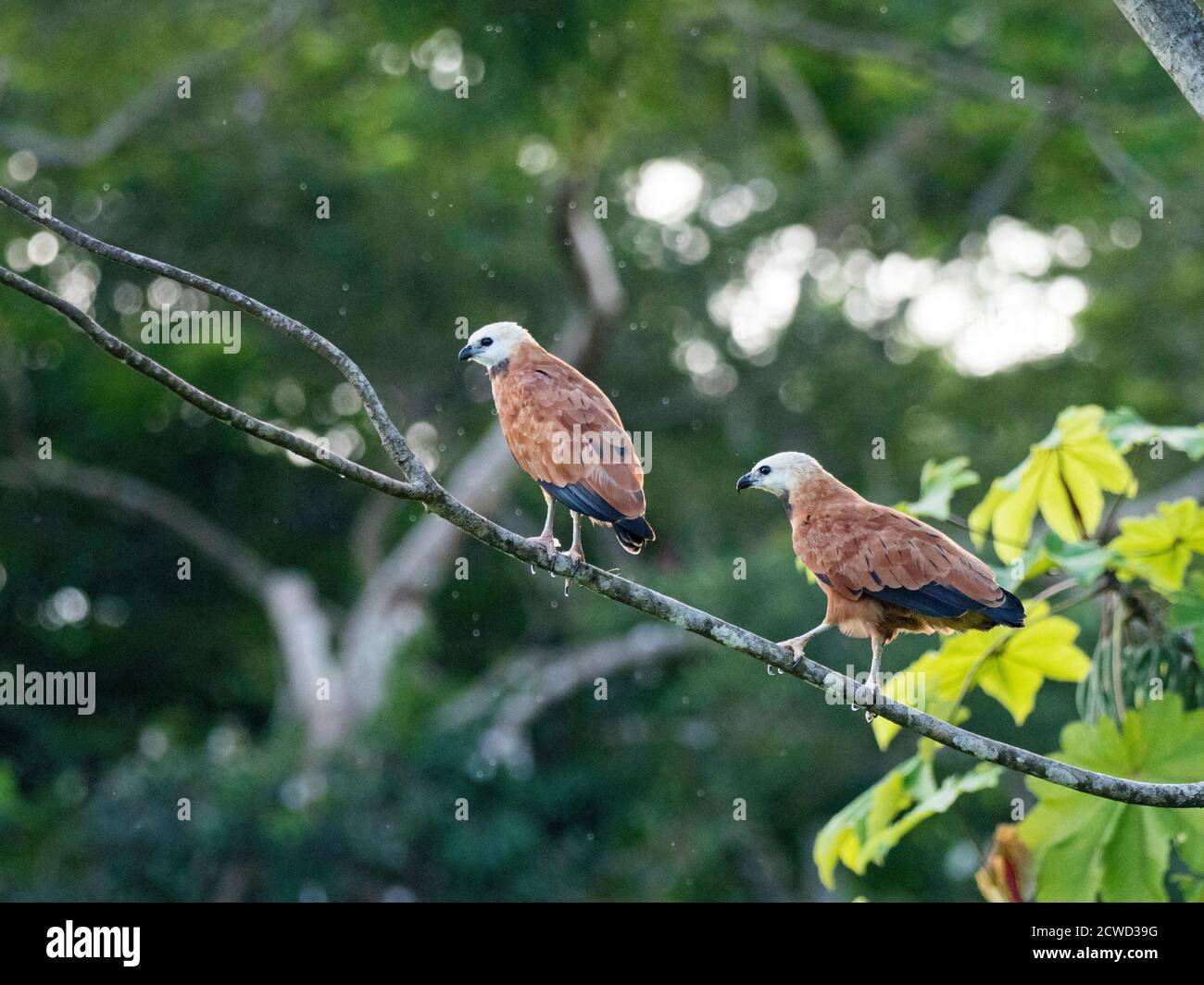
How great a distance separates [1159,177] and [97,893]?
1188cm

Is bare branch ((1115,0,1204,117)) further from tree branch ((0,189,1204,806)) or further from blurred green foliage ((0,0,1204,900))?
blurred green foliage ((0,0,1204,900))

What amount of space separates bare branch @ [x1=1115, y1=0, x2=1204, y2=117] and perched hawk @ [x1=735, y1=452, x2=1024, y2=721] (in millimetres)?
1017

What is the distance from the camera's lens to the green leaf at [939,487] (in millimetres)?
3967

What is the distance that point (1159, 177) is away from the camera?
15.3 meters

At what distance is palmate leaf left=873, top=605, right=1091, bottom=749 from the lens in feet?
12.9

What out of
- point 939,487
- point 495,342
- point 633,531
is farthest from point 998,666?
point 495,342

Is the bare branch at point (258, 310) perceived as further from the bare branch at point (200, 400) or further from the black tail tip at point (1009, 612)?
the black tail tip at point (1009, 612)

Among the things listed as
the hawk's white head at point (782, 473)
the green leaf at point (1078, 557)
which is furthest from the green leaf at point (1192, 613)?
the hawk's white head at point (782, 473)

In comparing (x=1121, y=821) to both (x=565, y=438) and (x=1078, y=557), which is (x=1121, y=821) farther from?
(x=565, y=438)

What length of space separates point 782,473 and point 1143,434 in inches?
43.8

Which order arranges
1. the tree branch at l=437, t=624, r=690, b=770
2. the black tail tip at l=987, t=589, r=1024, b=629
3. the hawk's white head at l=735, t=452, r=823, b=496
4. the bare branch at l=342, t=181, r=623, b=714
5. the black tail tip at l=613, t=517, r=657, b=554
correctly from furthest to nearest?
the tree branch at l=437, t=624, r=690, b=770
the bare branch at l=342, t=181, r=623, b=714
the hawk's white head at l=735, t=452, r=823, b=496
the black tail tip at l=613, t=517, r=657, b=554
the black tail tip at l=987, t=589, r=1024, b=629

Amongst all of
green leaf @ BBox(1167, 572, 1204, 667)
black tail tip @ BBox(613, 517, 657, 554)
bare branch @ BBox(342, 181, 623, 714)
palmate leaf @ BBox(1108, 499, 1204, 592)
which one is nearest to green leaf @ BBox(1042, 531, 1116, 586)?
palmate leaf @ BBox(1108, 499, 1204, 592)

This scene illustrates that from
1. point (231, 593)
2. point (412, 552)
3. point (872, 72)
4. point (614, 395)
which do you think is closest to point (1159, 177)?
point (872, 72)
